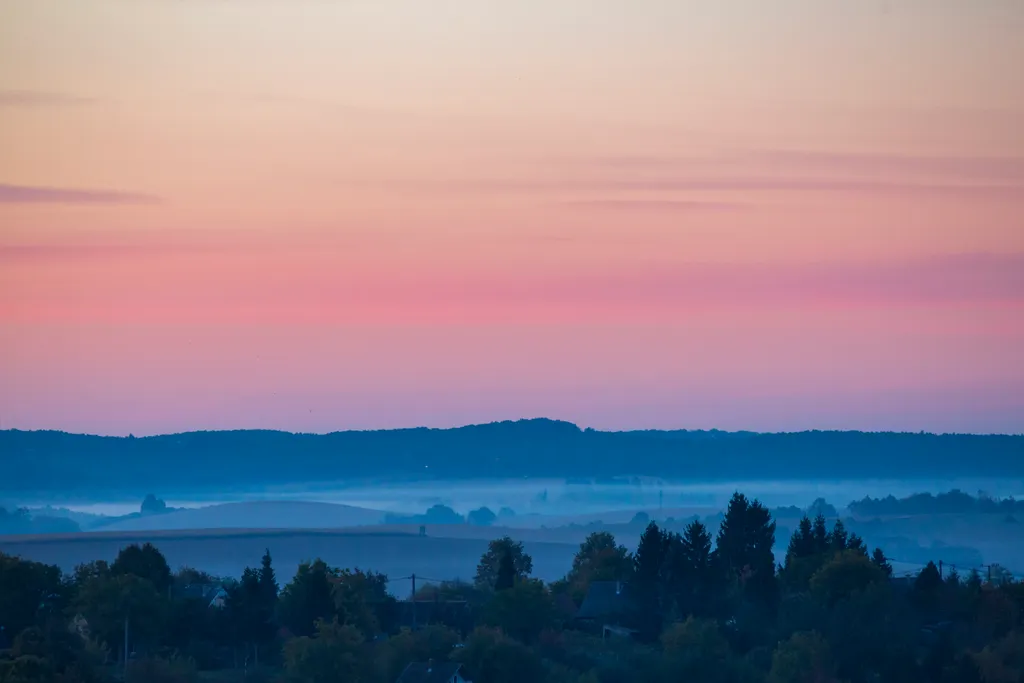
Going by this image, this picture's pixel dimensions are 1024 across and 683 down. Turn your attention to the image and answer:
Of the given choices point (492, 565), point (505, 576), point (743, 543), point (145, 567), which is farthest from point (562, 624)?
point (492, 565)

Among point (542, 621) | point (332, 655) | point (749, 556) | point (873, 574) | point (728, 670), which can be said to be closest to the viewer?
point (332, 655)

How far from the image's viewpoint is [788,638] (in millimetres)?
93000

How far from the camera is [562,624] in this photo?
9888 centimetres

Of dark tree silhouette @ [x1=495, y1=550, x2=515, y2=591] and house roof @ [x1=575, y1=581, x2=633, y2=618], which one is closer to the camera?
house roof @ [x1=575, y1=581, x2=633, y2=618]

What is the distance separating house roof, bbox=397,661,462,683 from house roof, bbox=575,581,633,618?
19733 mm

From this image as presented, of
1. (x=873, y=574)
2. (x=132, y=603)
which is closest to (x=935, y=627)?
(x=873, y=574)

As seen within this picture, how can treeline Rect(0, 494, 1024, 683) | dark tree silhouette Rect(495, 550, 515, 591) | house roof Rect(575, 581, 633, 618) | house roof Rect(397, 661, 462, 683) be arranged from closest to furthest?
house roof Rect(397, 661, 462, 683) < treeline Rect(0, 494, 1024, 683) < house roof Rect(575, 581, 633, 618) < dark tree silhouette Rect(495, 550, 515, 591)

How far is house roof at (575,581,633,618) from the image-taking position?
100750mm

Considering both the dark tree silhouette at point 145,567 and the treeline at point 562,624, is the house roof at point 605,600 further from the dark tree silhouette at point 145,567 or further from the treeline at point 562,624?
the dark tree silhouette at point 145,567

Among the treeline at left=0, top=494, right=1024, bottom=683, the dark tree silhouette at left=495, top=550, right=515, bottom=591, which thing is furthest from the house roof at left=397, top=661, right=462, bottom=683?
the dark tree silhouette at left=495, top=550, right=515, bottom=591

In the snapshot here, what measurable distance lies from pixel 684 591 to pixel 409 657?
64.8 ft

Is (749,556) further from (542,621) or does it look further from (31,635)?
(31,635)

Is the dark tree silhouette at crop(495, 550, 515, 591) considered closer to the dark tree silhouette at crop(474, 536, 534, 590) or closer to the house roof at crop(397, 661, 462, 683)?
the dark tree silhouette at crop(474, 536, 534, 590)

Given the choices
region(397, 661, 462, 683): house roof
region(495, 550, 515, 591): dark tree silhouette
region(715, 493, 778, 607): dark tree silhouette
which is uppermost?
region(715, 493, 778, 607): dark tree silhouette
